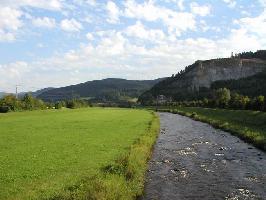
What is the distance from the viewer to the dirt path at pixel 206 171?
99.7 feet

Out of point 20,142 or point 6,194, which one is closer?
point 6,194

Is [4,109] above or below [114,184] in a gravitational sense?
above

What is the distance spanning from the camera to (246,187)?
3192cm

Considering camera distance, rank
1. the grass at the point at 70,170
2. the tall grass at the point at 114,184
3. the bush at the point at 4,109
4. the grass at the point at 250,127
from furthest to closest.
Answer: the bush at the point at 4,109, the grass at the point at 250,127, the grass at the point at 70,170, the tall grass at the point at 114,184

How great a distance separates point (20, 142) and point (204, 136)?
29830 mm

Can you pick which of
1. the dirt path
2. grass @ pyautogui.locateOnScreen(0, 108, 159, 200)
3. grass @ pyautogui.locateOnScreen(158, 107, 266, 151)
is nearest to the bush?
grass @ pyautogui.locateOnScreen(158, 107, 266, 151)

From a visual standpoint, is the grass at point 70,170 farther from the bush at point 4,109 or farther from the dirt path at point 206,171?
the bush at point 4,109

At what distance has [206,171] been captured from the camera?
125ft

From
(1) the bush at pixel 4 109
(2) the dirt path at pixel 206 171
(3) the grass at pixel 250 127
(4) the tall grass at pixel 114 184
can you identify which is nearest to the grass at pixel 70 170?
(4) the tall grass at pixel 114 184

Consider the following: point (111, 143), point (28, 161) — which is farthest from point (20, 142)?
point (28, 161)

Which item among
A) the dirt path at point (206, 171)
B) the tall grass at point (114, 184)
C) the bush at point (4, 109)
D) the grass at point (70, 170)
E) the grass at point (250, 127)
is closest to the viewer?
the tall grass at point (114, 184)

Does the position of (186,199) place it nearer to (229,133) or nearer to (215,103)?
(229,133)

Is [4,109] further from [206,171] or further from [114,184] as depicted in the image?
[114,184]

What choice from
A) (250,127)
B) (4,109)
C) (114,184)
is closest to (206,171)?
(114,184)
